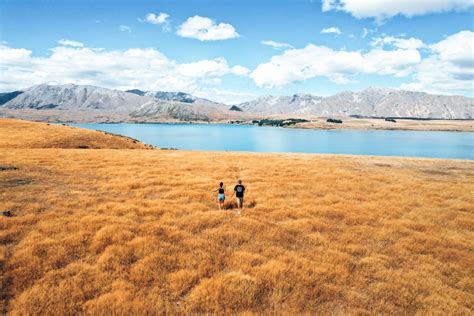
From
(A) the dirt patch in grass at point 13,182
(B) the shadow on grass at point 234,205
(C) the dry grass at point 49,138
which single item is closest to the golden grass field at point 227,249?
(A) the dirt patch in grass at point 13,182

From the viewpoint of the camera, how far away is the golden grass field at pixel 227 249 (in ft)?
30.0

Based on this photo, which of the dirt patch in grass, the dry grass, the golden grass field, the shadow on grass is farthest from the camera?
the dry grass

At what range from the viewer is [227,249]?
1248 cm

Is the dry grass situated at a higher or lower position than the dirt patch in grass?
higher

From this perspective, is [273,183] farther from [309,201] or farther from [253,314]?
[253,314]

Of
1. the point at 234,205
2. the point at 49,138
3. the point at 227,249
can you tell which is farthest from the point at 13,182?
the point at 49,138

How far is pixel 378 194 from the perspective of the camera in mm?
23109

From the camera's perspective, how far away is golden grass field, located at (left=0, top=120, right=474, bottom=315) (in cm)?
913

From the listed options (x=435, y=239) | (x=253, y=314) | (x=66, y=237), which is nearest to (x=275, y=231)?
(x=253, y=314)

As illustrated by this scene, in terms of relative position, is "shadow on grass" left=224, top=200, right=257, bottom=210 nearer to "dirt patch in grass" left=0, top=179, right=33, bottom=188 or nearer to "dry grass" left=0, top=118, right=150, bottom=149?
"dirt patch in grass" left=0, top=179, right=33, bottom=188

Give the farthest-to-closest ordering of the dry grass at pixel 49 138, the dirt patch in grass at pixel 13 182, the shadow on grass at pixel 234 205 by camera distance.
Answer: the dry grass at pixel 49 138, the dirt patch in grass at pixel 13 182, the shadow on grass at pixel 234 205

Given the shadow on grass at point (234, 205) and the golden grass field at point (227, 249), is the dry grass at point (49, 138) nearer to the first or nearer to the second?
the golden grass field at point (227, 249)

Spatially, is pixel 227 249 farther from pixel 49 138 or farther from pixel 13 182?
pixel 49 138

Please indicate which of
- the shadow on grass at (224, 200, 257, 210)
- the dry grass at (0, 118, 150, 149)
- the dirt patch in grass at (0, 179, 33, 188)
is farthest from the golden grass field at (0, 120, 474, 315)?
the dry grass at (0, 118, 150, 149)
